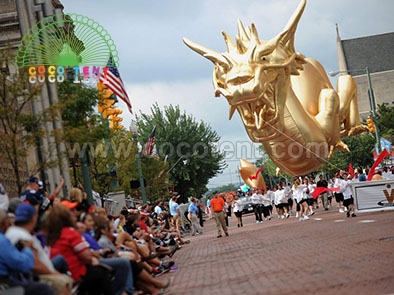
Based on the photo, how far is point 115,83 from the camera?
29.9m

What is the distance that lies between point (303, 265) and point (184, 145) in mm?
56971

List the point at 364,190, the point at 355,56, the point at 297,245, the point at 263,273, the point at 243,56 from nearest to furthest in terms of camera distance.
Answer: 1. the point at 263,273
2. the point at 297,245
3. the point at 364,190
4. the point at 243,56
5. the point at 355,56

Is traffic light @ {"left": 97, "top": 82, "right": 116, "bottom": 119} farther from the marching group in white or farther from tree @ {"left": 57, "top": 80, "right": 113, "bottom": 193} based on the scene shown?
the marching group in white

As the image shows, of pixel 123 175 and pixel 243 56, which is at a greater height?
pixel 243 56

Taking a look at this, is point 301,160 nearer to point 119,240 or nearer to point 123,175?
point 123,175

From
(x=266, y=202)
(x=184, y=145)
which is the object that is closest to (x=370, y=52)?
(x=184, y=145)

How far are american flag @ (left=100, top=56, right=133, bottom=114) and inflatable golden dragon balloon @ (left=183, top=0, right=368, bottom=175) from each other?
3267 mm

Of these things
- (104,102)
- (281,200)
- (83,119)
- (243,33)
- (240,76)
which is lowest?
(281,200)

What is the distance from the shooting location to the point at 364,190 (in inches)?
1051

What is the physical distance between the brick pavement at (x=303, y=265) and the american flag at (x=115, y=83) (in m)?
8.88

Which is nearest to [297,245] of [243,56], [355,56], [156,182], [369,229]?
[369,229]

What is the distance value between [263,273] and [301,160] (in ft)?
64.1

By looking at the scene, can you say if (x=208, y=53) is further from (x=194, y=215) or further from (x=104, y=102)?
(x=194, y=215)

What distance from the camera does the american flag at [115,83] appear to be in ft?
95.8
